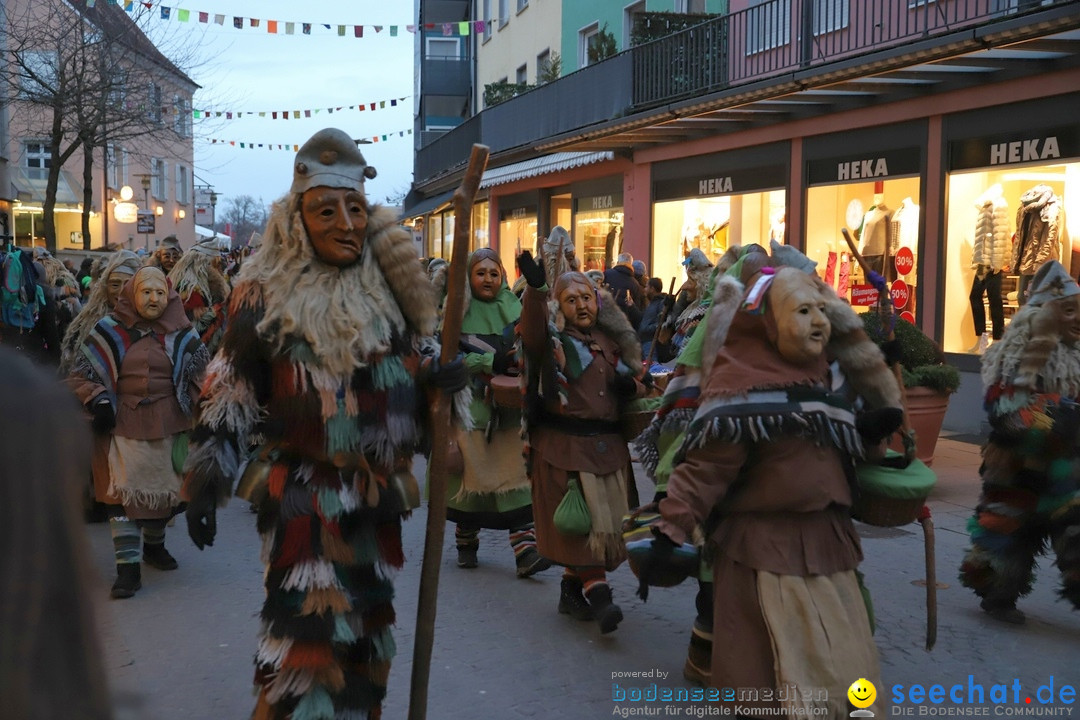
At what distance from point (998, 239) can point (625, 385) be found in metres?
7.81

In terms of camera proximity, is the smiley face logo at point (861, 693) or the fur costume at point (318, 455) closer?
the smiley face logo at point (861, 693)

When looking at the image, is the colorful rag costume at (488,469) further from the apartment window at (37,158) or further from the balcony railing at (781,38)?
the apartment window at (37,158)

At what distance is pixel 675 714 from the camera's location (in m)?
4.61

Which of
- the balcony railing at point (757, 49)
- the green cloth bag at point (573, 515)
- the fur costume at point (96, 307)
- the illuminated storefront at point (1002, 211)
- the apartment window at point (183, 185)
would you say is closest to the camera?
the green cloth bag at point (573, 515)

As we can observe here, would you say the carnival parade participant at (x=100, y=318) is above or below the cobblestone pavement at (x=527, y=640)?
above

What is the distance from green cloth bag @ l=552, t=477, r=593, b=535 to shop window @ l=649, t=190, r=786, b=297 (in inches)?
373

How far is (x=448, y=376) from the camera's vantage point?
12.5ft

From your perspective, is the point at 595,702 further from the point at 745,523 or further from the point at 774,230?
the point at 774,230

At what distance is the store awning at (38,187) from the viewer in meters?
36.3

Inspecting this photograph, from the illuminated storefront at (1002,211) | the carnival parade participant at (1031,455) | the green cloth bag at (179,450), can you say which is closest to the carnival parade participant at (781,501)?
the carnival parade participant at (1031,455)

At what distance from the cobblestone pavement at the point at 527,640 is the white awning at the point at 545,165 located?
A: 13.6 meters

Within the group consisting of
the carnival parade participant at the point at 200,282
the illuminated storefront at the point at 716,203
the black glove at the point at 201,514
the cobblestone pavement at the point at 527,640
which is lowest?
the cobblestone pavement at the point at 527,640

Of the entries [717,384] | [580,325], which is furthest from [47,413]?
[580,325]

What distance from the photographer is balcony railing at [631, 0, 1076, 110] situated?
12.2 meters
